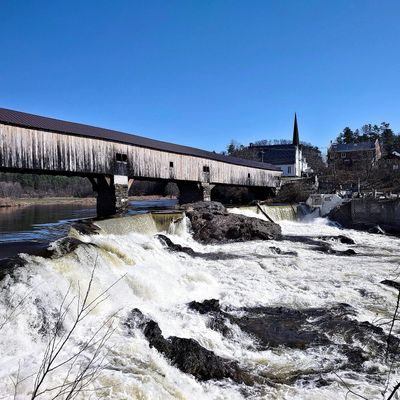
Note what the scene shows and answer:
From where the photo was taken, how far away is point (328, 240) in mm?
18547

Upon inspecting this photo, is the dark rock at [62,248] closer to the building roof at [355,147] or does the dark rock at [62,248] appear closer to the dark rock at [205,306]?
the dark rock at [205,306]

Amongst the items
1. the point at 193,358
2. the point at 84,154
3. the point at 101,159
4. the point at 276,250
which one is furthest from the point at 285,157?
the point at 193,358

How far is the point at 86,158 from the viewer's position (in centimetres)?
1825

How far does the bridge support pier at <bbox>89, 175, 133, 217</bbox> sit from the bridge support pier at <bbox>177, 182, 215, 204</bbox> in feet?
26.1

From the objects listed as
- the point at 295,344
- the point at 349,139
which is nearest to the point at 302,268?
the point at 295,344

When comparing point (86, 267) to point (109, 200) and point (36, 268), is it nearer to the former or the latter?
point (36, 268)

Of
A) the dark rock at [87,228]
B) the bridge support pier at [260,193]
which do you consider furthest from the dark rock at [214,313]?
the bridge support pier at [260,193]

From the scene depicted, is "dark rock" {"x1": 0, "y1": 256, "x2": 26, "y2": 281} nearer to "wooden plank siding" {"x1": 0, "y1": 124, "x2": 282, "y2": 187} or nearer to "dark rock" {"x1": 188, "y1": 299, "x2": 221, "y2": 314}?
"dark rock" {"x1": 188, "y1": 299, "x2": 221, "y2": 314}

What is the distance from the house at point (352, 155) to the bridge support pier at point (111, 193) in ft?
135

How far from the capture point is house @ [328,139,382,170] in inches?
2089

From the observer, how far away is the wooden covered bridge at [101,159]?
49.9 feet

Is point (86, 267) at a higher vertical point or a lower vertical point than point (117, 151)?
lower

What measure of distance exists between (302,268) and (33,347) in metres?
9.10

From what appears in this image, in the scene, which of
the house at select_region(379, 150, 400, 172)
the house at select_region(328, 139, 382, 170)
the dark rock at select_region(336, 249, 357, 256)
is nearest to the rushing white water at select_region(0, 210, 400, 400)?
the dark rock at select_region(336, 249, 357, 256)
